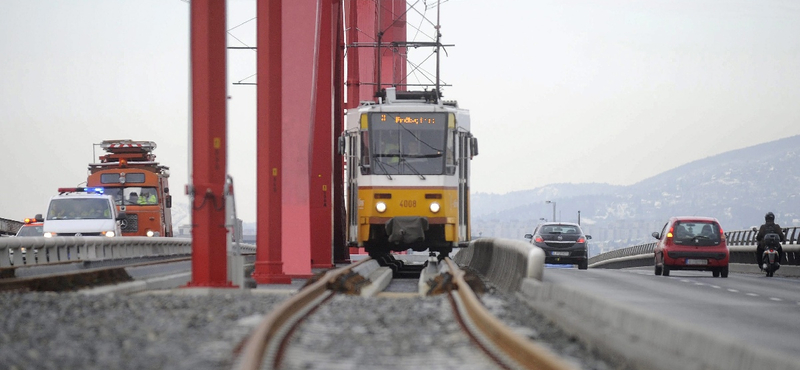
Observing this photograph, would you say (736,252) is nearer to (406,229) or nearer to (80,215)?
(406,229)

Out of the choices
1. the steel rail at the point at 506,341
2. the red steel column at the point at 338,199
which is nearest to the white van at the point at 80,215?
the red steel column at the point at 338,199

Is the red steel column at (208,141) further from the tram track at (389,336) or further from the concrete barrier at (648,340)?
the concrete barrier at (648,340)

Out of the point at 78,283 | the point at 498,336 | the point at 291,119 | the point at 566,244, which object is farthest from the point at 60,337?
Result: the point at 566,244

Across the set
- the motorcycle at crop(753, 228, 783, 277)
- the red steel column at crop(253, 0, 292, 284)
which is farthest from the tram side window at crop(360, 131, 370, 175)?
the motorcycle at crop(753, 228, 783, 277)

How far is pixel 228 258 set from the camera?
16734 mm

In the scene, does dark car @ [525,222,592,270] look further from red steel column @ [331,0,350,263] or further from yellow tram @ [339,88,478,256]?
yellow tram @ [339,88,478,256]

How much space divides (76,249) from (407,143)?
9.90 m

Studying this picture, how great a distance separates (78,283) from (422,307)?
5149 millimetres

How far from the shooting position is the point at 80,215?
3709cm

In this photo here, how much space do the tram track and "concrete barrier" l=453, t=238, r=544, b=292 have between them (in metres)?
2.29

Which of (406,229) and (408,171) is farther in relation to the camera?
(408,171)

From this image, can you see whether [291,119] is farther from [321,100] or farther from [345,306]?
[345,306]

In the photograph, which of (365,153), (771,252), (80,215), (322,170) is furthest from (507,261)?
(80,215)

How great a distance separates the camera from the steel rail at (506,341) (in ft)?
25.3
